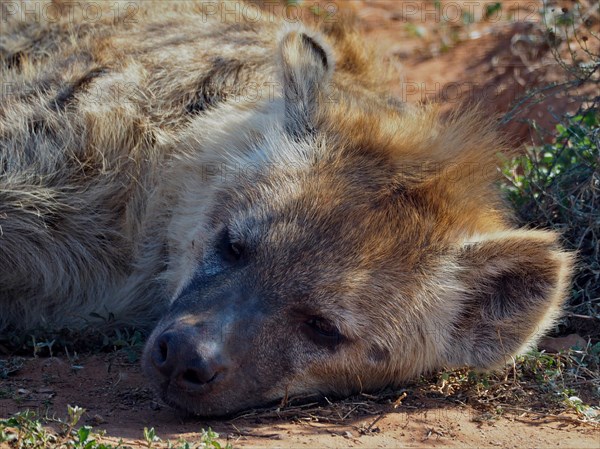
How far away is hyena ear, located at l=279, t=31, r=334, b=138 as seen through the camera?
3.40m

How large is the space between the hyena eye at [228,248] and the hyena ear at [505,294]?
2.50 feet

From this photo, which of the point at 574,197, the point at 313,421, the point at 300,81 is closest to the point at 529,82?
the point at 574,197

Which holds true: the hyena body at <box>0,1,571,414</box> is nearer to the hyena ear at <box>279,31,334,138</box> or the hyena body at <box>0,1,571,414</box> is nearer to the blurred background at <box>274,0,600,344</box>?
the hyena ear at <box>279,31,334,138</box>

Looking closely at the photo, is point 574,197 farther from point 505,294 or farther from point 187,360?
point 187,360

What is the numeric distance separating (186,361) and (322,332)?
481 mm

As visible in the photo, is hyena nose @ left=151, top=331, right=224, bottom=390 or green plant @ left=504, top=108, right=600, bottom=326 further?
green plant @ left=504, top=108, right=600, bottom=326

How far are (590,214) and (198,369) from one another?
1953mm

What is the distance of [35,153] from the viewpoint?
3625 millimetres

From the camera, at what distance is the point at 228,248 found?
121 inches

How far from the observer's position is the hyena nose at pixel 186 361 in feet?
8.74

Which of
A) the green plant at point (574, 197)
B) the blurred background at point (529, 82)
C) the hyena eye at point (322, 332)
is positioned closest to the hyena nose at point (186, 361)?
the hyena eye at point (322, 332)

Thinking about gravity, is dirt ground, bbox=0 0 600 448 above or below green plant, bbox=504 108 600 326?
below

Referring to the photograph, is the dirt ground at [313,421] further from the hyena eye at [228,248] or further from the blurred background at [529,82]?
the blurred background at [529,82]

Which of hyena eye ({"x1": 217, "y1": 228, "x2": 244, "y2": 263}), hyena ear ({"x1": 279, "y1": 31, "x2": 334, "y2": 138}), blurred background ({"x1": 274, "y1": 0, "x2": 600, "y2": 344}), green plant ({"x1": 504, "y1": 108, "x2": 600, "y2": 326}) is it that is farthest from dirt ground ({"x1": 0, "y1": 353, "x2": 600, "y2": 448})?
hyena ear ({"x1": 279, "y1": 31, "x2": 334, "y2": 138})
